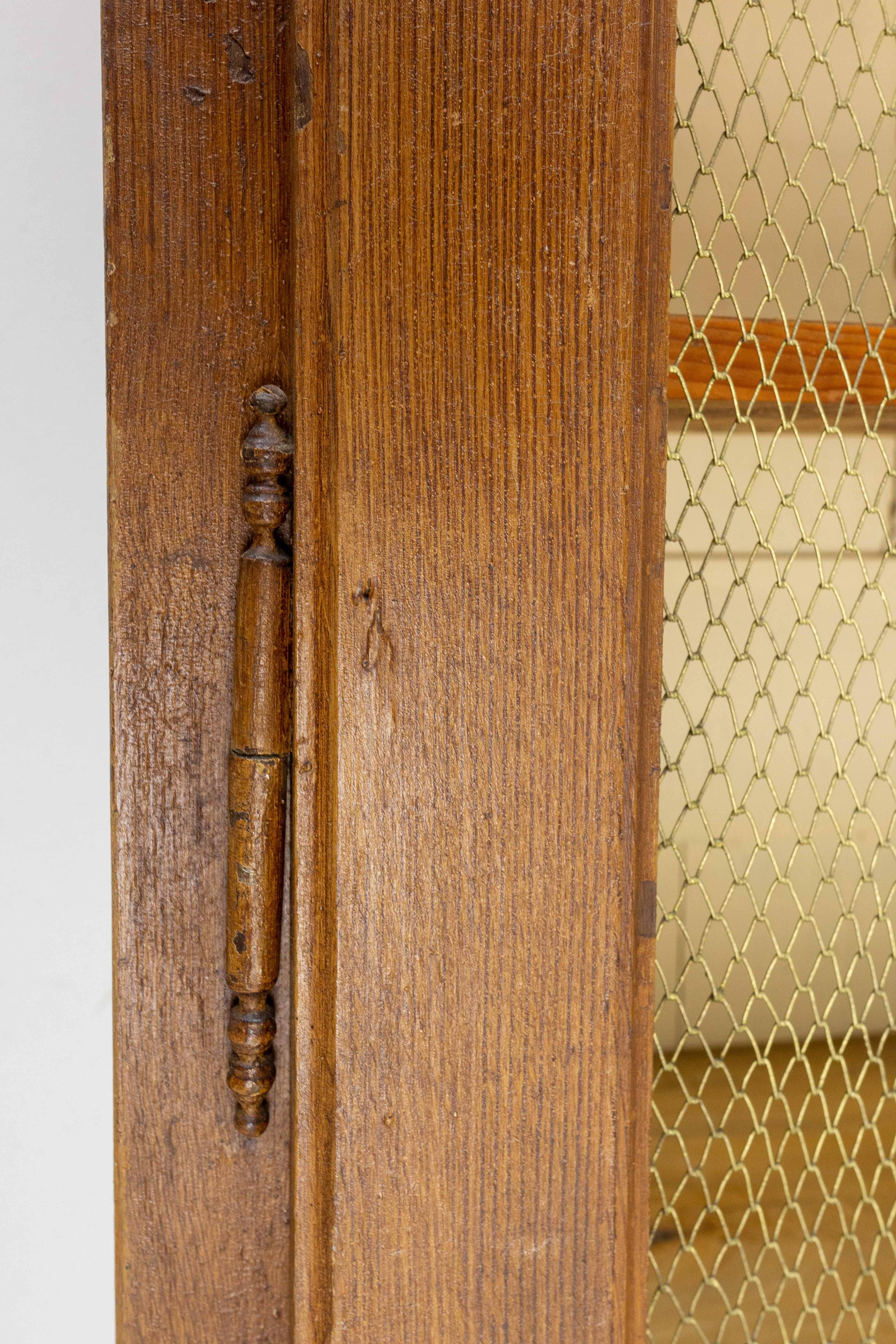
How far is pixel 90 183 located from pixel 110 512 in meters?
0.16

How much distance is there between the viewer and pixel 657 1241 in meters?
0.58

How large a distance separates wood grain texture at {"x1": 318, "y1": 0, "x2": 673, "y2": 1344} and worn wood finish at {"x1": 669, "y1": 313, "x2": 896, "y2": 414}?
0.19 ft

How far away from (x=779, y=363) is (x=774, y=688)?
0.60 ft

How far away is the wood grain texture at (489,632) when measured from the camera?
0.45 metres

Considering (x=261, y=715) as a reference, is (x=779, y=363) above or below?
above

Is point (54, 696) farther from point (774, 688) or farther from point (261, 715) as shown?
point (774, 688)

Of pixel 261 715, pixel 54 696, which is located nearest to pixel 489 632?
pixel 261 715

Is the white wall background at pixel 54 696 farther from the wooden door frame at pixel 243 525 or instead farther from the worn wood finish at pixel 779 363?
the worn wood finish at pixel 779 363

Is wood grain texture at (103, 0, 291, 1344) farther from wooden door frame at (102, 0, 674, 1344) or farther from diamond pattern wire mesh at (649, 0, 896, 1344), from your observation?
diamond pattern wire mesh at (649, 0, 896, 1344)

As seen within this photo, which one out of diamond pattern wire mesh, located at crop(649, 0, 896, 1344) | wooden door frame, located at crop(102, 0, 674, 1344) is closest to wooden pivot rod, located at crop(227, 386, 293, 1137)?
wooden door frame, located at crop(102, 0, 674, 1344)

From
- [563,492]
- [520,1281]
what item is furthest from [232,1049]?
[563,492]

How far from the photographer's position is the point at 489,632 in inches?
18.6

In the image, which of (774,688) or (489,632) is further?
(774,688)

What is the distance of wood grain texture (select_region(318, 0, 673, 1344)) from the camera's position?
452 millimetres
